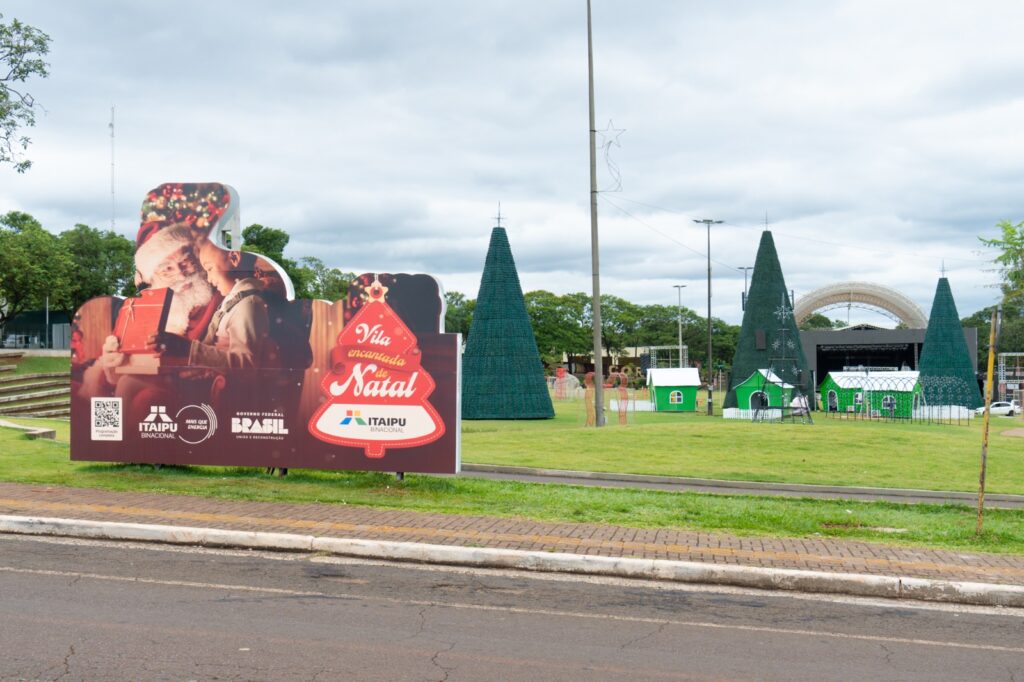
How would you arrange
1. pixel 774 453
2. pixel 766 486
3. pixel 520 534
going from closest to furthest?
pixel 520 534 < pixel 766 486 < pixel 774 453

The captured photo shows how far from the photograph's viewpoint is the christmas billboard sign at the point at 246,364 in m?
13.2

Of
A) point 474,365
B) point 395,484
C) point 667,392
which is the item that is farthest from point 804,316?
point 395,484

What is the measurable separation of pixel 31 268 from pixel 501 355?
98.0ft

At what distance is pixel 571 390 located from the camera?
62.6 m

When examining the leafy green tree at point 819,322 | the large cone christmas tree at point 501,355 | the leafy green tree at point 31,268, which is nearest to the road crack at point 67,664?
the large cone christmas tree at point 501,355

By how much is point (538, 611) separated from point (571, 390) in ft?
182

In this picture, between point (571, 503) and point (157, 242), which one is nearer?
point (571, 503)

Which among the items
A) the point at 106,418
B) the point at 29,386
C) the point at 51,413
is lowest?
the point at 51,413

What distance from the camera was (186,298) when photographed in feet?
46.0

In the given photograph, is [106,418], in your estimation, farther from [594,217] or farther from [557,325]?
[557,325]

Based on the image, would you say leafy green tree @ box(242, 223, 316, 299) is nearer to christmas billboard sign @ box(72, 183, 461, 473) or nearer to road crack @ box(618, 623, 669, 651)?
christmas billboard sign @ box(72, 183, 461, 473)

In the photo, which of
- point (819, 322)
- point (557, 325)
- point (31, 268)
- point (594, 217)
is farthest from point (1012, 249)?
point (819, 322)

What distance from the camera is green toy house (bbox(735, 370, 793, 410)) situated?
39.3 meters

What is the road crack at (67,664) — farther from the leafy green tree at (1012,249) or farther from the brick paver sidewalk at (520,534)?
the leafy green tree at (1012,249)
